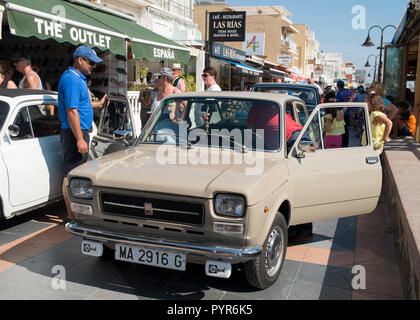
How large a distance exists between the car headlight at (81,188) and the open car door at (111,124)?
6.55ft

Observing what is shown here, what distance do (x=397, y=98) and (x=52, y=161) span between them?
1319cm

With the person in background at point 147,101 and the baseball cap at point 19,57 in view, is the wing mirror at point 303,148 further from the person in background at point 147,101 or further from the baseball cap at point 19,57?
the baseball cap at point 19,57

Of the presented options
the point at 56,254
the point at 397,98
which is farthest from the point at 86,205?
the point at 397,98

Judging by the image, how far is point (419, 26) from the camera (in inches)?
424

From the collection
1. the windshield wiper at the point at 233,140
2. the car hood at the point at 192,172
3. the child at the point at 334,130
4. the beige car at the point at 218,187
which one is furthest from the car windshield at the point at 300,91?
the car hood at the point at 192,172

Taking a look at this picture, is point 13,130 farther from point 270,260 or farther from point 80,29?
point 80,29

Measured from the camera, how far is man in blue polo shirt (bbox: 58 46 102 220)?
16.7ft

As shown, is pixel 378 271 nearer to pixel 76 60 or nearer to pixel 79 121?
pixel 79 121

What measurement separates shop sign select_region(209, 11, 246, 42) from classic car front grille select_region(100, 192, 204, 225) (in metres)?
12.0

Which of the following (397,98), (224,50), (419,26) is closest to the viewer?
(419,26)

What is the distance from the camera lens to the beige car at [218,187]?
3.34 m

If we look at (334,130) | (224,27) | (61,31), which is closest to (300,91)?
(334,130)

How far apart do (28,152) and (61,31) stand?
315cm

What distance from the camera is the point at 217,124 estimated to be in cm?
466
